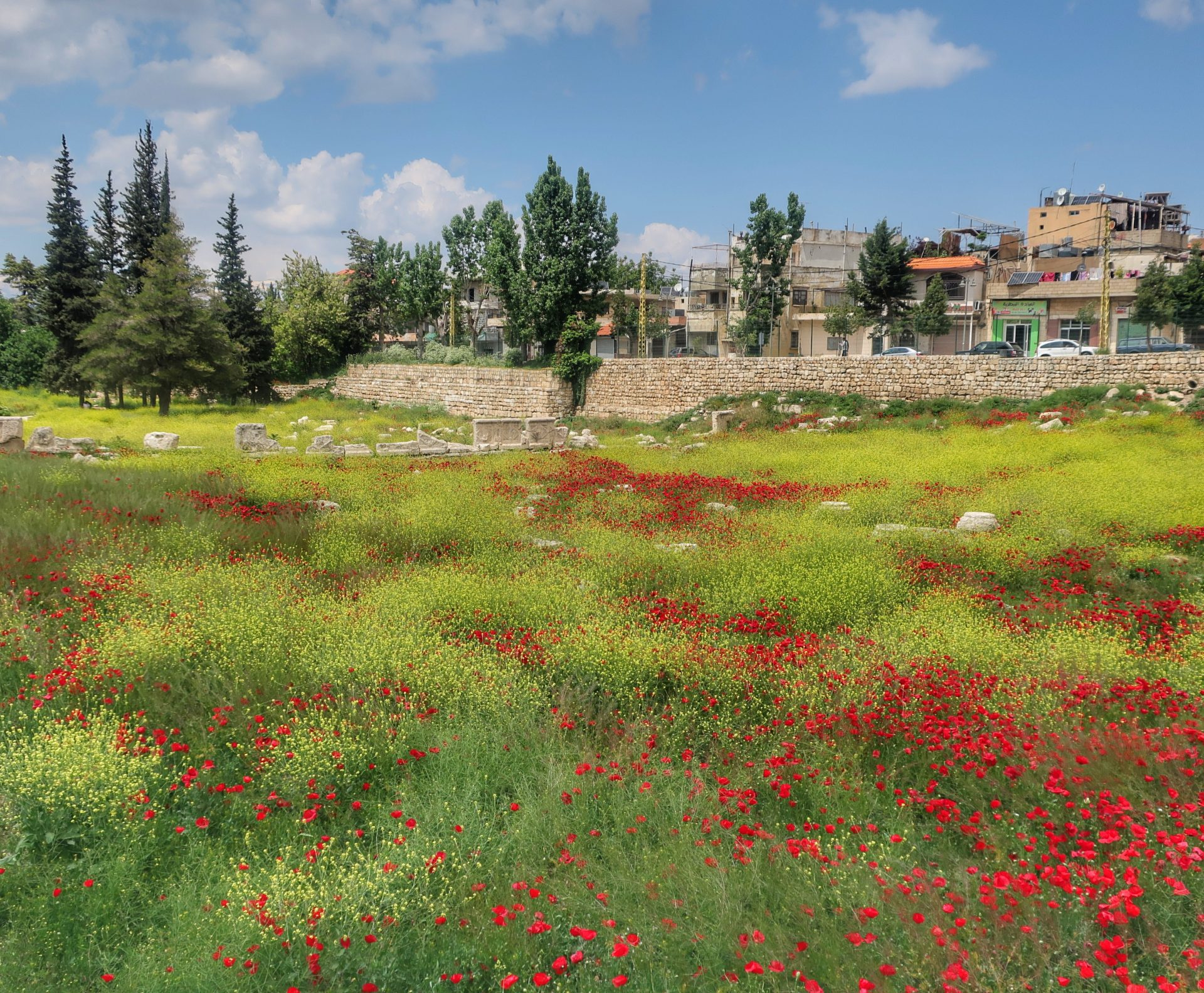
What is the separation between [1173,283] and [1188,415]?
22.9 meters

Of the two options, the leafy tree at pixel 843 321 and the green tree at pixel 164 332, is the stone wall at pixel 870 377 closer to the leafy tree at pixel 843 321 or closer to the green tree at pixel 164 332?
the green tree at pixel 164 332

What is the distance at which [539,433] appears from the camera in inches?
839

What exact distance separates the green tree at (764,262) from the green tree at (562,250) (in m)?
10.3

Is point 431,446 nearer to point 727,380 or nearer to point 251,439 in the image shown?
point 251,439

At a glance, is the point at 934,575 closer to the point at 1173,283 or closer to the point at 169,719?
the point at 169,719

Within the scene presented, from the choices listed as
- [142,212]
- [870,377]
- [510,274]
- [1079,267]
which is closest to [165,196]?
[142,212]

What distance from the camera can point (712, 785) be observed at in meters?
4.47

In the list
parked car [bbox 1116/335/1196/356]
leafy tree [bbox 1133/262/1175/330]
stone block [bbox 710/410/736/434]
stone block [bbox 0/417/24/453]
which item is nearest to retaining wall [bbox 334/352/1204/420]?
stone block [bbox 710/410/736/434]

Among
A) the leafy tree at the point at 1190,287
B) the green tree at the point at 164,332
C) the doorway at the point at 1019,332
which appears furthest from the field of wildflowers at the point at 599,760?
the doorway at the point at 1019,332

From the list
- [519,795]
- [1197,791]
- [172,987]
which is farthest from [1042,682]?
[172,987]

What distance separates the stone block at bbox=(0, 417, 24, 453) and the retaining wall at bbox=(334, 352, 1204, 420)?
16812mm

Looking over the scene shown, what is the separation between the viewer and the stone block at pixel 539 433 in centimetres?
2112

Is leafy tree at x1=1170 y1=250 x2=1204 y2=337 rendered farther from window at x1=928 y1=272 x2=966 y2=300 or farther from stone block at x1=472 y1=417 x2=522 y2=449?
stone block at x1=472 y1=417 x2=522 y2=449

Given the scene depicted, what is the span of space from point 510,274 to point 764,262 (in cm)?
1587
